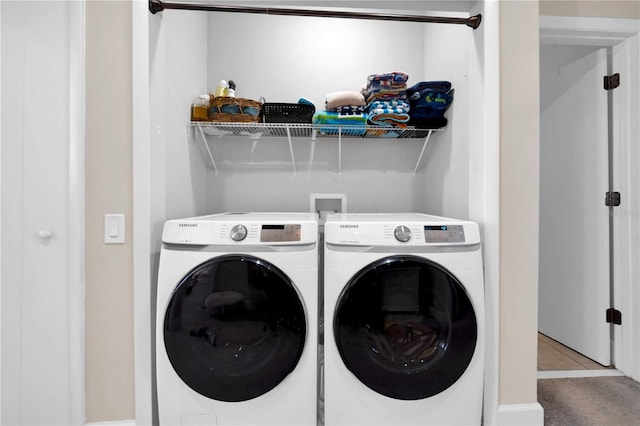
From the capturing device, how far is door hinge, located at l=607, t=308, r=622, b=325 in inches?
77.2

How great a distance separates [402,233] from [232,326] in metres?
0.77

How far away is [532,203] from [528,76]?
0.56 m

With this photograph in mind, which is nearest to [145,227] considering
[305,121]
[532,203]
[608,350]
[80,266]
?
[80,266]

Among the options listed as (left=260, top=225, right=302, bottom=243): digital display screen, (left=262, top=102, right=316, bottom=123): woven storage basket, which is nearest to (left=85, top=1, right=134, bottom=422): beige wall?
(left=260, top=225, right=302, bottom=243): digital display screen

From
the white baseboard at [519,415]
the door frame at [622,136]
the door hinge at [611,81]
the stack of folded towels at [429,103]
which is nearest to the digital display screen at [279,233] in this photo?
the stack of folded towels at [429,103]

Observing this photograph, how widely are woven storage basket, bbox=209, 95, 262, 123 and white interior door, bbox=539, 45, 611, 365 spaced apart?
2.17m

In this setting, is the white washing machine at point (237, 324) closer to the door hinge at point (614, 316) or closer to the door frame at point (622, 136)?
the door frame at point (622, 136)

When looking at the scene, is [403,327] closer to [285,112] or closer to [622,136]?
[285,112]

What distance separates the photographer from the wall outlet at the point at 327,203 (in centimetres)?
211

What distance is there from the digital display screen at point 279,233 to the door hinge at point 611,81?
2203 mm

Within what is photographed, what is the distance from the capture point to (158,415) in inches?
54.3

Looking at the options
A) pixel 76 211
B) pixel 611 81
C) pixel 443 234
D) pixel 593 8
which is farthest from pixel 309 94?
pixel 611 81

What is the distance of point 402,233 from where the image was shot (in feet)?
4.24

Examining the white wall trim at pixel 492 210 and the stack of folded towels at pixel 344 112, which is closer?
the white wall trim at pixel 492 210
